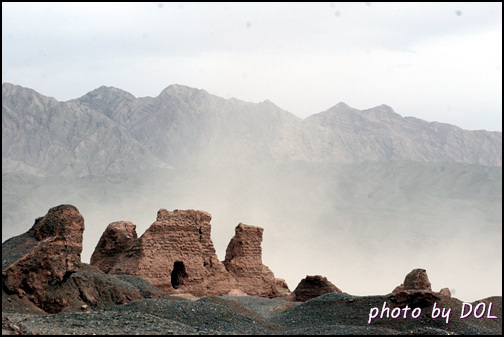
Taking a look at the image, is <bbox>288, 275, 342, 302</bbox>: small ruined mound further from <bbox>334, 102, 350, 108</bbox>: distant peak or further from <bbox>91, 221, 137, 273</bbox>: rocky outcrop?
<bbox>334, 102, 350, 108</bbox>: distant peak

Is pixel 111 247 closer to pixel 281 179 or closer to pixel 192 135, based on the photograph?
pixel 281 179

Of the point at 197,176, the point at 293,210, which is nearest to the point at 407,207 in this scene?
the point at 293,210

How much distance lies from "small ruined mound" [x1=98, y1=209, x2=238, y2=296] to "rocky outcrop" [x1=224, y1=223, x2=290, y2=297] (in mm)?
952

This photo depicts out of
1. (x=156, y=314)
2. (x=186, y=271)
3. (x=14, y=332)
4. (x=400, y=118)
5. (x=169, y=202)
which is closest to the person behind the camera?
(x=14, y=332)

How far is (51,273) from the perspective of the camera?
1855cm

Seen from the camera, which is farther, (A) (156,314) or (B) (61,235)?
(B) (61,235)

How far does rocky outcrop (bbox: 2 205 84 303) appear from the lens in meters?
17.9

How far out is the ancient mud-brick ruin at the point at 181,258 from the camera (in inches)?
1166

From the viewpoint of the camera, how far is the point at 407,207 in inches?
4532

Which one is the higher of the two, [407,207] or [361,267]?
[407,207]

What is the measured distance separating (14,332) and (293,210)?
99.7 meters

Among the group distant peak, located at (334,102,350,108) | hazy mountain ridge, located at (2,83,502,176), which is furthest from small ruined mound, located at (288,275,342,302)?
distant peak, located at (334,102,350,108)

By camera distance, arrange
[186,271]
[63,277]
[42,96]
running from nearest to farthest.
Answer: [63,277]
[186,271]
[42,96]

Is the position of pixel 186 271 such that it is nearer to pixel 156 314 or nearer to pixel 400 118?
pixel 156 314
